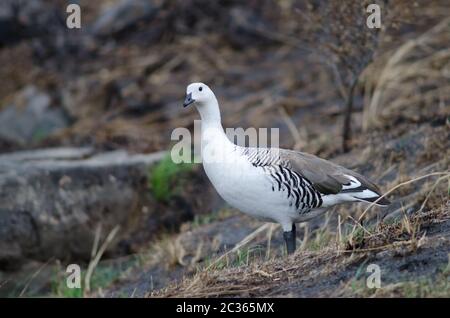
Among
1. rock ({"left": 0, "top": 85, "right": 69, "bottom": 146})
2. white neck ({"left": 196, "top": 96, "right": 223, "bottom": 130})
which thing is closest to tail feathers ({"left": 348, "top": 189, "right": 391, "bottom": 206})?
white neck ({"left": 196, "top": 96, "right": 223, "bottom": 130})

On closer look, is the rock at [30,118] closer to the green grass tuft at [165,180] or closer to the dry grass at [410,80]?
the green grass tuft at [165,180]

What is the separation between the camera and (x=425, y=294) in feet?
17.4

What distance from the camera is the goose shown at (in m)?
7.06

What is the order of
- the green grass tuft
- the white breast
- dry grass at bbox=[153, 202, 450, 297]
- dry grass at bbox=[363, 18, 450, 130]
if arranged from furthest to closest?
dry grass at bbox=[363, 18, 450, 130] < the green grass tuft < the white breast < dry grass at bbox=[153, 202, 450, 297]

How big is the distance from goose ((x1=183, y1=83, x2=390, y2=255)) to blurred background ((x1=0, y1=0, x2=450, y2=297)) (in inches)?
13.9

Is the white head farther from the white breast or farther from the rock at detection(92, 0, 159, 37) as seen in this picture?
the rock at detection(92, 0, 159, 37)

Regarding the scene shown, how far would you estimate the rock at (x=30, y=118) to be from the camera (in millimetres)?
14179

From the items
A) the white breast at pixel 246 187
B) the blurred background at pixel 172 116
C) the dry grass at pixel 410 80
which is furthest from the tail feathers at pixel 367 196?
the dry grass at pixel 410 80

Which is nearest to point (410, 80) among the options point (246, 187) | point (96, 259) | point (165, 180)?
point (165, 180)

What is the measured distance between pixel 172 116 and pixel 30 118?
240cm

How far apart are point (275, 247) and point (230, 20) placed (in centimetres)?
749

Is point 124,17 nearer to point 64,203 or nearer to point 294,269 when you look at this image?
point 64,203

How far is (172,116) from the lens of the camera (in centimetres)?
1370
